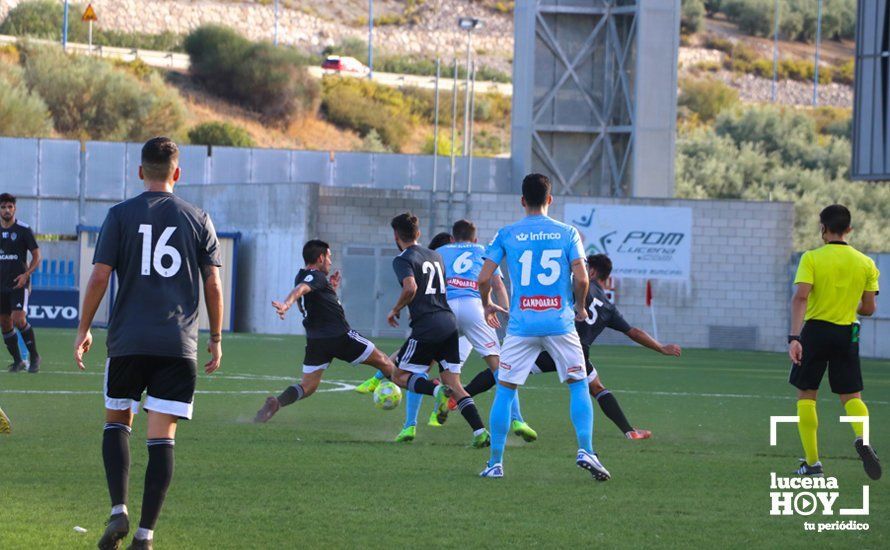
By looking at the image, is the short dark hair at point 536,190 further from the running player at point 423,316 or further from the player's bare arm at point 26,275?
the player's bare arm at point 26,275

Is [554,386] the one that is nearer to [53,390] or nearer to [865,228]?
[53,390]

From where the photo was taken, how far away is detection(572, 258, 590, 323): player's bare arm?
9.72m

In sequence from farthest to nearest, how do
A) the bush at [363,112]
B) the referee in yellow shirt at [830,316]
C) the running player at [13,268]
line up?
the bush at [363,112], the running player at [13,268], the referee in yellow shirt at [830,316]

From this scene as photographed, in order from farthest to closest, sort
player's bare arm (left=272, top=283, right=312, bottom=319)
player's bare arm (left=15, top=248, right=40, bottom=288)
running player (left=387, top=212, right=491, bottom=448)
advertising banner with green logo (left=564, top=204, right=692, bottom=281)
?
advertising banner with green logo (left=564, top=204, right=692, bottom=281) < player's bare arm (left=15, top=248, right=40, bottom=288) < running player (left=387, top=212, right=491, bottom=448) < player's bare arm (left=272, top=283, right=312, bottom=319)

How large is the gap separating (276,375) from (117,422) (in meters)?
12.5

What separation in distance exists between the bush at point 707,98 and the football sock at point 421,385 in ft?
294

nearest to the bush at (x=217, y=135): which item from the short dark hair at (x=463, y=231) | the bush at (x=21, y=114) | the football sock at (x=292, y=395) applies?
the bush at (x=21, y=114)

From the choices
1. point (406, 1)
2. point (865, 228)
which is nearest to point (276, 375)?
point (865, 228)

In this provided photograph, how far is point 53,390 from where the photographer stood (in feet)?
52.5

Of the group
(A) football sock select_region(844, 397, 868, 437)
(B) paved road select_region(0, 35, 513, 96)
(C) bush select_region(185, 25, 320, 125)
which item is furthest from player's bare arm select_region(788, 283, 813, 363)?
(C) bush select_region(185, 25, 320, 125)

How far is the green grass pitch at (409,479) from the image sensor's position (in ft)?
25.3

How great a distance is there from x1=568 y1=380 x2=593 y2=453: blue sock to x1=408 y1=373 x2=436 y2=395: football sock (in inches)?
94.3

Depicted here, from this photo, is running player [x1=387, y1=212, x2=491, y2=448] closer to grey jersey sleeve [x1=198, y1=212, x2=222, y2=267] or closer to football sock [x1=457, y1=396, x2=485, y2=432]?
football sock [x1=457, y1=396, x2=485, y2=432]

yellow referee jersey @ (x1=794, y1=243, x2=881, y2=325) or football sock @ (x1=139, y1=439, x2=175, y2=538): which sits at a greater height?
yellow referee jersey @ (x1=794, y1=243, x2=881, y2=325)
